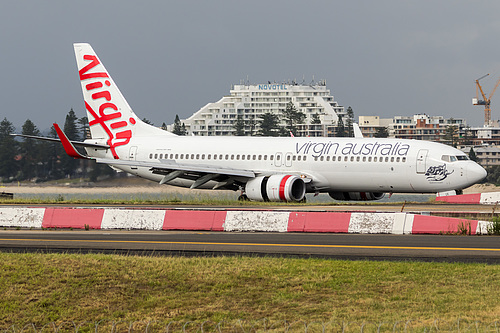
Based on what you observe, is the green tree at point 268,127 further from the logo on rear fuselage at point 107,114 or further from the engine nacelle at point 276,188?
the engine nacelle at point 276,188

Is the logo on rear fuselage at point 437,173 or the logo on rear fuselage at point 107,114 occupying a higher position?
the logo on rear fuselage at point 107,114

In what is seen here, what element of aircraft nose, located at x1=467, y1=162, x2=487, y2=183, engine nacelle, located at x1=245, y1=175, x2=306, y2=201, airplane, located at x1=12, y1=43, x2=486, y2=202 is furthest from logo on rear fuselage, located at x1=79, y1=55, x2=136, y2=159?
aircraft nose, located at x1=467, y1=162, x2=487, y2=183

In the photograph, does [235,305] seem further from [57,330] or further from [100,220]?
[100,220]

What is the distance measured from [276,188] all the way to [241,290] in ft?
81.6

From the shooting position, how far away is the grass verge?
11.7 metres

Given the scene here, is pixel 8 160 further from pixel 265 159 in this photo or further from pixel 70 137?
pixel 265 159

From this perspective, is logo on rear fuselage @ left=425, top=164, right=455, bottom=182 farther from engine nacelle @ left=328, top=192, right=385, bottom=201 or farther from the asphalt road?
the asphalt road

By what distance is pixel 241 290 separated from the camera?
13039 mm

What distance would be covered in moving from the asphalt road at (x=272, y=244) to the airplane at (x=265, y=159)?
636 inches

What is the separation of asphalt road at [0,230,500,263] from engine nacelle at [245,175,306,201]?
15.2 m

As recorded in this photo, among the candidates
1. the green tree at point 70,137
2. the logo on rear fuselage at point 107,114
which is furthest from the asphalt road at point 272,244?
the green tree at point 70,137

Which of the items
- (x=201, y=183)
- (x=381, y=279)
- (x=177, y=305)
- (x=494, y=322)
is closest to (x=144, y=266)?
(x=177, y=305)

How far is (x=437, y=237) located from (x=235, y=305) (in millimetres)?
9564

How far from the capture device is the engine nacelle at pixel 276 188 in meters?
37.6
